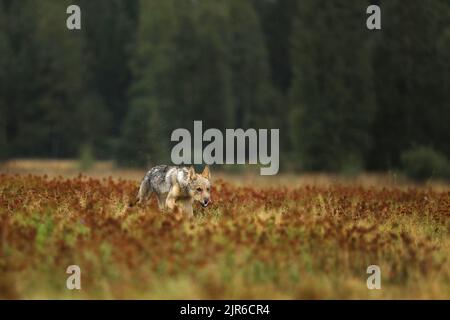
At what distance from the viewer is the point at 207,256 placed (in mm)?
8406

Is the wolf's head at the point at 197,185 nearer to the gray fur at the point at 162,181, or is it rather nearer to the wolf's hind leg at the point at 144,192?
the gray fur at the point at 162,181

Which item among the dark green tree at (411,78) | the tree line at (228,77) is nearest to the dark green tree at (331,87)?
the tree line at (228,77)

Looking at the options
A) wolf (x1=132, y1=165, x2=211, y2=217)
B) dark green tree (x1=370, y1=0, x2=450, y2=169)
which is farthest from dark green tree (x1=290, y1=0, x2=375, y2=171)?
wolf (x1=132, y1=165, x2=211, y2=217)

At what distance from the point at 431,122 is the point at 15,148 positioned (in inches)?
1141

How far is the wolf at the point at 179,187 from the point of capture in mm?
11531

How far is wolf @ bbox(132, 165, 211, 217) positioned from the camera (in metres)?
11.5

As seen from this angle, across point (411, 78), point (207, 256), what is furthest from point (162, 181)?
point (411, 78)

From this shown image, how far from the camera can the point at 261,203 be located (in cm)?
1305

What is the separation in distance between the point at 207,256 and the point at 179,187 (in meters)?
3.46

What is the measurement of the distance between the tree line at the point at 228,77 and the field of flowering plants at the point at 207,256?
770 cm

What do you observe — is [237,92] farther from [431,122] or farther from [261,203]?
[261,203]

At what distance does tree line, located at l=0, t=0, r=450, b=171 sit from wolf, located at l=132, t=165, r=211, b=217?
5.50 meters

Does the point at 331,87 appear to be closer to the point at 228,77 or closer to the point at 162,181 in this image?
the point at 228,77
